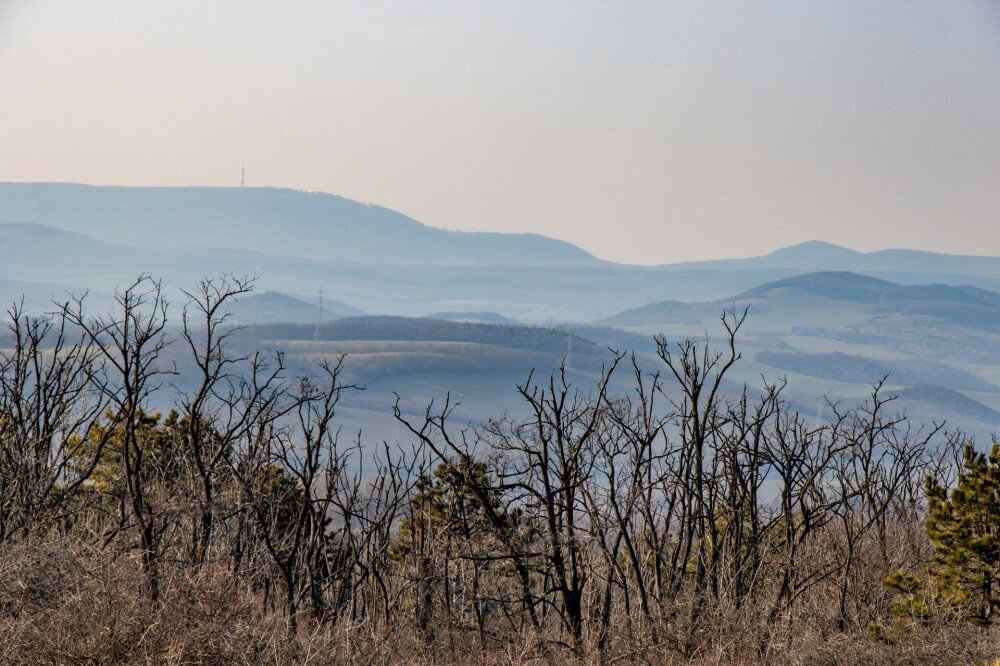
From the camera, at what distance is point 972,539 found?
20469 millimetres

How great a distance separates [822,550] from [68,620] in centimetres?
2660

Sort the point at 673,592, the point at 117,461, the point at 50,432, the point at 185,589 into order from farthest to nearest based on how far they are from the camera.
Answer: the point at 117,461 < the point at 50,432 < the point at 673,592 < the point at 185,589

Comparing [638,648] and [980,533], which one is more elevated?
[980,533]

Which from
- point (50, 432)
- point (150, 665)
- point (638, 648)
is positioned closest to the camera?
point (150, 665)

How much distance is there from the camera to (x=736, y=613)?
20.1 m

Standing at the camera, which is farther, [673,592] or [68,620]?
[673,592]

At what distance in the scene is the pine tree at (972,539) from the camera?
20.2 metres

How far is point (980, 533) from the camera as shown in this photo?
20.9 metres

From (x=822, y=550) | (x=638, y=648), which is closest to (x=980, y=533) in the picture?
(x=638, y=648)

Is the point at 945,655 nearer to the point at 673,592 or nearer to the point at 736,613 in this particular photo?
the point at 736,613

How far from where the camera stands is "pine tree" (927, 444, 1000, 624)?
20219 mm

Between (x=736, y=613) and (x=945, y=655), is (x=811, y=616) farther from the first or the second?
(x=945, y=655)

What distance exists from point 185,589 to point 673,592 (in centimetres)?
1361

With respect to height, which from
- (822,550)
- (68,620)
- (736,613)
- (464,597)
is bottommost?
(464,597)
